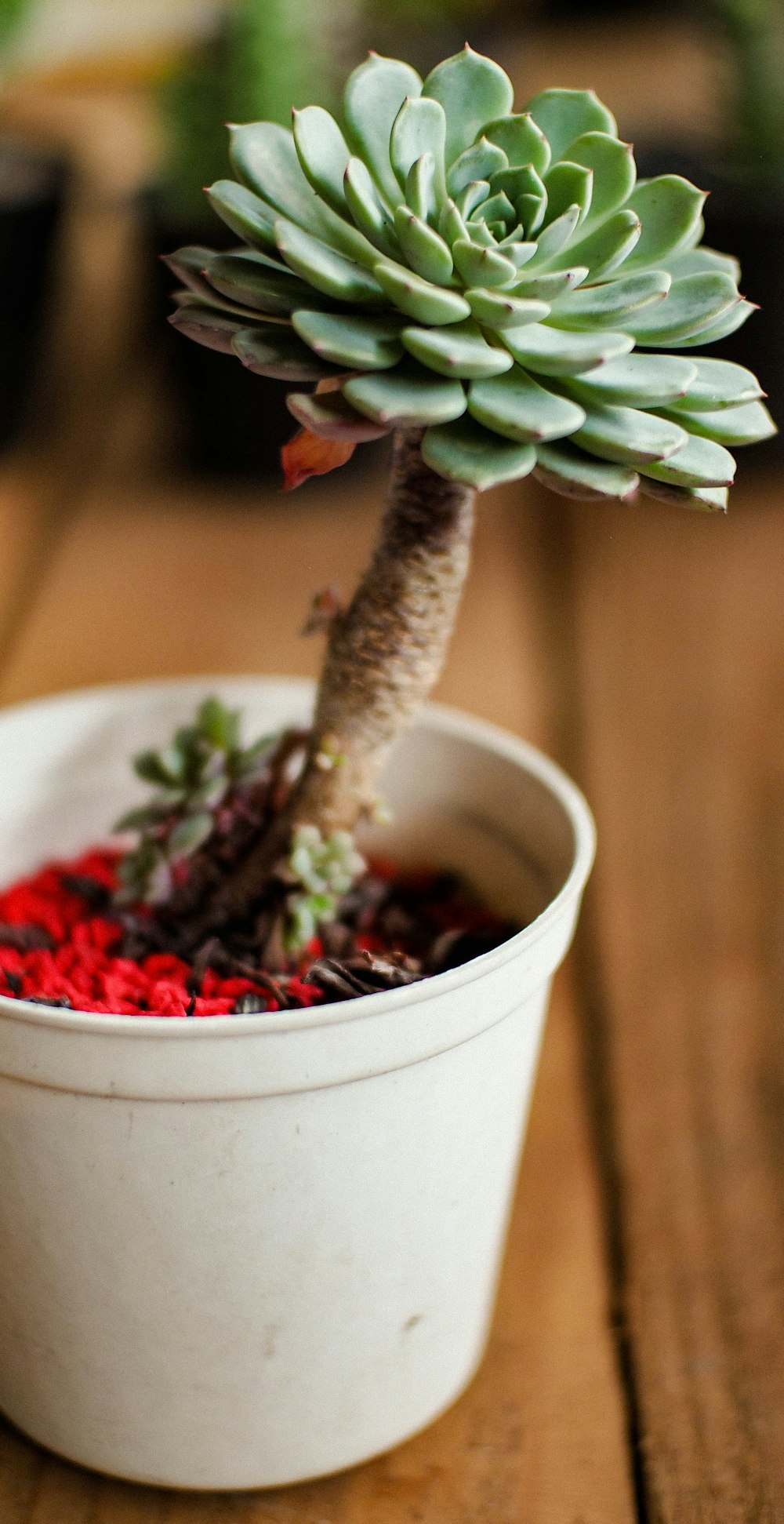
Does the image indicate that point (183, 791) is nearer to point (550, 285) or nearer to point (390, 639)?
point (390, 639)

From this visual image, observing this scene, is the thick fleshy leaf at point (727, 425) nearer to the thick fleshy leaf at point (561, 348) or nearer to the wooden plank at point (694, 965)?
the thick fleshy leaf at point (561, 348)

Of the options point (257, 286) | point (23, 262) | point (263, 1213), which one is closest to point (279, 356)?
point (257, 286)

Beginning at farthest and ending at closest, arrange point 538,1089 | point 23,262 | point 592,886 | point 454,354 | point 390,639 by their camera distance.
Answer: point 23,262, point 592,886, point 538,1089, point 390,639, point 454,354

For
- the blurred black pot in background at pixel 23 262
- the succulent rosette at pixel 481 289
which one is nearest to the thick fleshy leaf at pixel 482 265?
the succulent rosette at pixel 481 289

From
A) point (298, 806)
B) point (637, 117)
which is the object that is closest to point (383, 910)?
point (298, 806)

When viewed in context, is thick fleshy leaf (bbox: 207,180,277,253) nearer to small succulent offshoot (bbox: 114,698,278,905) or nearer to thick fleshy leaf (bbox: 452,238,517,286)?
thick fleshy leaf (bbox: 452,238,517,286)

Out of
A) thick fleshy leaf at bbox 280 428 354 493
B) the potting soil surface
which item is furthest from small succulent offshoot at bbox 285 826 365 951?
thick fleshy leaf at bbox 280 428 354 493

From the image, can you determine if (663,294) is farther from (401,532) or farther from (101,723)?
(101,723)
